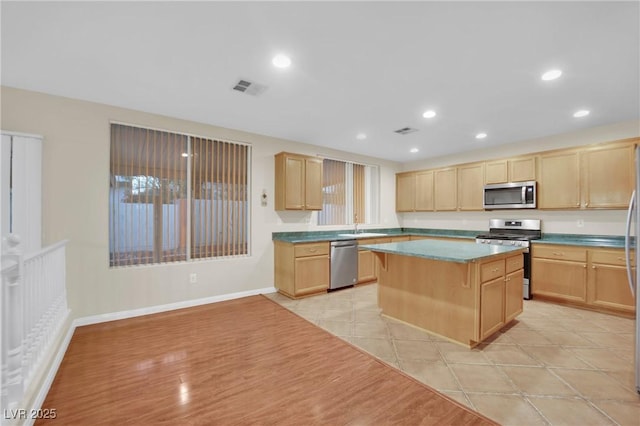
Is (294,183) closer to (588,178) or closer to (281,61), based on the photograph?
(281,61)

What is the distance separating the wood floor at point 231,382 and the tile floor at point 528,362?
0.22 metres

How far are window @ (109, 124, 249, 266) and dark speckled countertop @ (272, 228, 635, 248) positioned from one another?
2.87 feet

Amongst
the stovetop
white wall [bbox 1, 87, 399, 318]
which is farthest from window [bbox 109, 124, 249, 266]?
the stovetop

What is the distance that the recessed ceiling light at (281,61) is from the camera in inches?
91.4

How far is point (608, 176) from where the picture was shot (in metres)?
3.87

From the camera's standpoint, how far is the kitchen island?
8.61ft

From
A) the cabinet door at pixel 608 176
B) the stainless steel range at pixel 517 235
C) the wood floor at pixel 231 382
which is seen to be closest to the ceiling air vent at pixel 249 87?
the wood floor at pixel 231 382

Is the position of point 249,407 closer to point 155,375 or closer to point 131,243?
point 155,375

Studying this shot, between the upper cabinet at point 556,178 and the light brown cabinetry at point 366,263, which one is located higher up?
the upper cabinet at point 556,178

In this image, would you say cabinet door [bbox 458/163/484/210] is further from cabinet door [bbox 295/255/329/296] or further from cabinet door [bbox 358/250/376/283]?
cabinet door [bbox 295/255/329/296]

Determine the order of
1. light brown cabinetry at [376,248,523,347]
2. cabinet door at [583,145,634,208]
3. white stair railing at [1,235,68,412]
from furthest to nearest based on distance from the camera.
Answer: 1. cabinet door at [583,145,634,208]
2. light brown cabinetry at [376,248,523,347]
3. white stair railing at [1,235,68,412]

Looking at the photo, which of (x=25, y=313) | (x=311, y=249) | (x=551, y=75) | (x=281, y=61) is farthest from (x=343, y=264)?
(x=25, y=313)

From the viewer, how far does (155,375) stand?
2227mm

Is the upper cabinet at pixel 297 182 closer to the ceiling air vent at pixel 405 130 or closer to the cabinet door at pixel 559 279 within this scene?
the ceiling air vent at pixel 405 130
